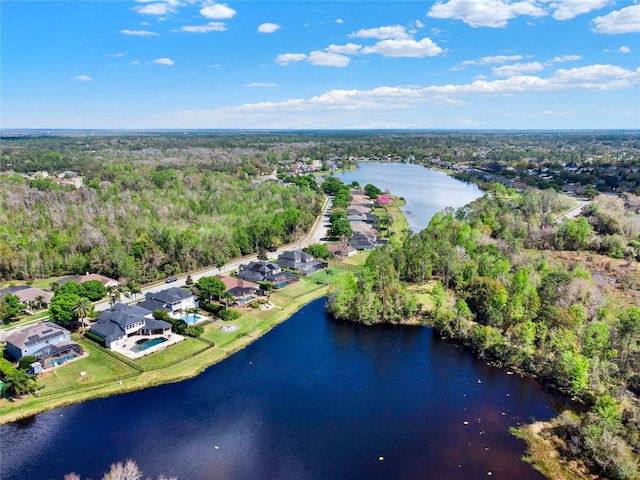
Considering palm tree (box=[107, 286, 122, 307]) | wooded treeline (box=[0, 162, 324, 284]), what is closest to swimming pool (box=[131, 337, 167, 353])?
palm tree (box=[107, 286, 122, 307])

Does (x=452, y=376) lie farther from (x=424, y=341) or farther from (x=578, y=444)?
(x=578, y=444)

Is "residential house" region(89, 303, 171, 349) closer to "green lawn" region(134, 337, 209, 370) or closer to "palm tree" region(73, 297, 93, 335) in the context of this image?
"palm tree" region(73, 297, 93, 335)

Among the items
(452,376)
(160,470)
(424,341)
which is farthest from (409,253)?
(160,470)

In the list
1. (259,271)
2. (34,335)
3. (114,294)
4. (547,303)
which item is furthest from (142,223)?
(547,303)

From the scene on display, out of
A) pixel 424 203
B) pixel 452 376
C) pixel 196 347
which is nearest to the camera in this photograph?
pixel 452 376

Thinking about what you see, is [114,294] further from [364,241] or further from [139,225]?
[364,241]
